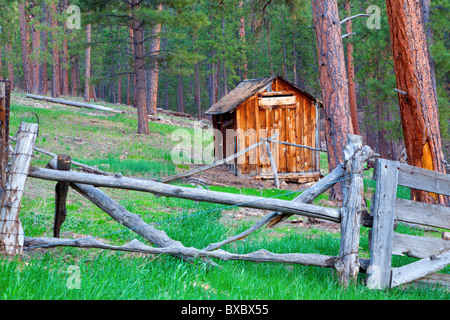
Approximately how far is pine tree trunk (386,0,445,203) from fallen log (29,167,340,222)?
5108mm

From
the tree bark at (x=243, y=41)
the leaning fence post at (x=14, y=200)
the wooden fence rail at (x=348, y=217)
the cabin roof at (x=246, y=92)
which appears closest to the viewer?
the leaning fence post at (x=14, y=200)

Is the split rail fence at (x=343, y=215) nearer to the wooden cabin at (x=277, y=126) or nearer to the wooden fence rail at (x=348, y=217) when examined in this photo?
the wooden fence rail at (x=348, y=217)

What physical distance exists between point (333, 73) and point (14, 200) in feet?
28.9

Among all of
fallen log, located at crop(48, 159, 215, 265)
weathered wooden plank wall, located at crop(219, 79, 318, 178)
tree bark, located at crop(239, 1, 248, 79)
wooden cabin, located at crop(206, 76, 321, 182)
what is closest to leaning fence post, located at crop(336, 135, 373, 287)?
fallen log, located at crop(48, 159, 215, 265)

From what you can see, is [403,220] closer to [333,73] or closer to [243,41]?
[333,73]

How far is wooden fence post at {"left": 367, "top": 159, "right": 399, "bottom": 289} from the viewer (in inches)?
181

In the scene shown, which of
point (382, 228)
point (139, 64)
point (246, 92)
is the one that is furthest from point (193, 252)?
point (139, 64)

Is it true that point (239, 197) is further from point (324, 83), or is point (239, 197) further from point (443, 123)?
point (443, 123)

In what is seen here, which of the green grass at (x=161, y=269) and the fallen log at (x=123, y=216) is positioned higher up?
the fallen log at (x=123, y=216)

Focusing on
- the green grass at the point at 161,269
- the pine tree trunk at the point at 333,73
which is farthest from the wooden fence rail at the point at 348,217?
the pine tree trunk at the point at 333,73

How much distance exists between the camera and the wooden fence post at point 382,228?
15.1 feet

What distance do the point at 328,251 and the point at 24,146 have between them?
419 cm

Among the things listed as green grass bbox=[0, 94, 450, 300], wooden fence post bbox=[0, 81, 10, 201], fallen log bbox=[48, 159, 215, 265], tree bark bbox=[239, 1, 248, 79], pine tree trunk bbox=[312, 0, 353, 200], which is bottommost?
green grass bbox=[0, 94, 450, 300]

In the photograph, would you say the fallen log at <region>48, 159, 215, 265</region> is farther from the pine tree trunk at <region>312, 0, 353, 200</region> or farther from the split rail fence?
the pine tree trunk at <region>312, 0, 353, 200</region>
